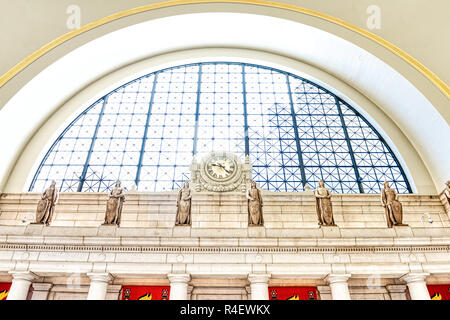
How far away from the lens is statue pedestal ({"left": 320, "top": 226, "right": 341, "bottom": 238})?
974 cm

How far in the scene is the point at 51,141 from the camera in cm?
1631

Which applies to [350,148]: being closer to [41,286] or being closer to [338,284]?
[338,284]

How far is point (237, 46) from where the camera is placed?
65.1ft

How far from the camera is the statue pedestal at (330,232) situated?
384 inches

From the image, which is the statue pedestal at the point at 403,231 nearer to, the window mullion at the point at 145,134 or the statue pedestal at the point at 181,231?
the statue pedestal at the point at 181,231

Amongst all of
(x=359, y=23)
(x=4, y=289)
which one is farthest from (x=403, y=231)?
(x=4, y=289)

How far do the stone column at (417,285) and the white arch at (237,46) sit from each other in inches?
281

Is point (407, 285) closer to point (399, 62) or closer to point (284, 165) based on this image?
point (284, 165)

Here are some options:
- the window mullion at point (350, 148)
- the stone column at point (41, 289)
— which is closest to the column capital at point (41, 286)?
the stone column at point (41, 289)

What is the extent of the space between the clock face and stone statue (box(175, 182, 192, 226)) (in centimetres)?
360

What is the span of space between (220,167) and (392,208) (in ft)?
24.1

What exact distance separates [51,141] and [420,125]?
1911 centimetres

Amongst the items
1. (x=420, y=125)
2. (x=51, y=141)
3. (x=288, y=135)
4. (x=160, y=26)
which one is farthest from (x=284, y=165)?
(x=51, y=141)

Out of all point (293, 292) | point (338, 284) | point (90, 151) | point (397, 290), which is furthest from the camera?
point (90, 151)
